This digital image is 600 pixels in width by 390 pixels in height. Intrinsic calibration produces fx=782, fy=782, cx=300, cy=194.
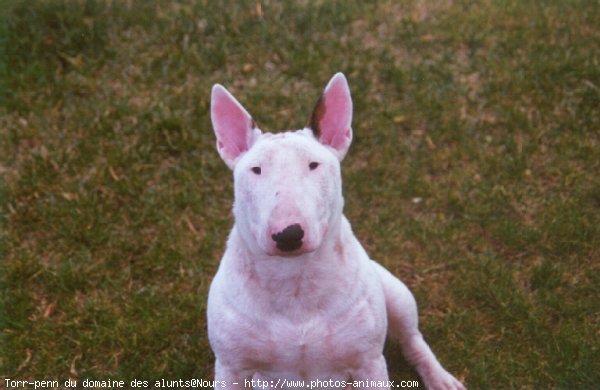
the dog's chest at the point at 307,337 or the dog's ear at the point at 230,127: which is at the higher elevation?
the dog's ear at the point at 230,127

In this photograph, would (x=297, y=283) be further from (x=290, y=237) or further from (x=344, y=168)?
(x=344, y=168)

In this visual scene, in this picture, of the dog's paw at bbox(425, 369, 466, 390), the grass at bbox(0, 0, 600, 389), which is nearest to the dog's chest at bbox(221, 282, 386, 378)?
the dog's paw at bbox(425, 369, 466, 390)

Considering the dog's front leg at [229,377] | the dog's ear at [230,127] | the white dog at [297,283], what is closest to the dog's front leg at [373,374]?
the white dog at [297,283]

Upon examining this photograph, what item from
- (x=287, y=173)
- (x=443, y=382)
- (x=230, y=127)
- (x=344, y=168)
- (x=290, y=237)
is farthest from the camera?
(x=344, y=168)

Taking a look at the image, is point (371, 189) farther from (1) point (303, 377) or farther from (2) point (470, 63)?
(1) point (303, 377)

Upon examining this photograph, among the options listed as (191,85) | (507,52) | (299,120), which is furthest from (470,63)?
(191,85)

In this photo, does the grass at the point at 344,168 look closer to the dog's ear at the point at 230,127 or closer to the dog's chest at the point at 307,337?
the dog's chest at the point at 307,337

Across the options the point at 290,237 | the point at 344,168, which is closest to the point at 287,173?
the point at 290,237

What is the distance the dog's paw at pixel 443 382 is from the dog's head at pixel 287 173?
1.25m

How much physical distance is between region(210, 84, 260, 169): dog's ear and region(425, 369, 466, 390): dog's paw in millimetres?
1533

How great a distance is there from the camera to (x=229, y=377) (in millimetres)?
3160

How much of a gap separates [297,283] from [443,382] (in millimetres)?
1189

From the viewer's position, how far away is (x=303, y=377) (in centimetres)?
316

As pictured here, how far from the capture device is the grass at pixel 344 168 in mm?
4152
